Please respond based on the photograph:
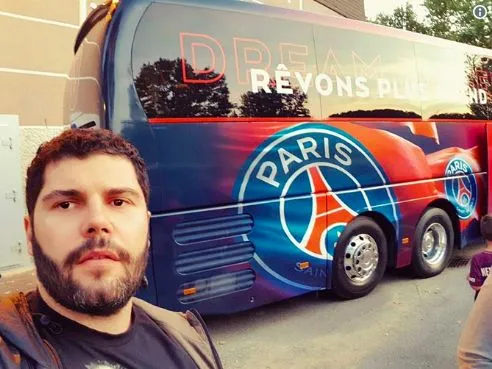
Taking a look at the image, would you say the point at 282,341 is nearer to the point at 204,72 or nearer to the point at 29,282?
the point at 204,72

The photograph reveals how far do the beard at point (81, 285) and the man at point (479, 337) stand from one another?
185 cm

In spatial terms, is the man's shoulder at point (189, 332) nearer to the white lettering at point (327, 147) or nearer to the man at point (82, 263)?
the man at point (82, 263)

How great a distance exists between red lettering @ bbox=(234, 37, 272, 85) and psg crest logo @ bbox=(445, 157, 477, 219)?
337 centimetres

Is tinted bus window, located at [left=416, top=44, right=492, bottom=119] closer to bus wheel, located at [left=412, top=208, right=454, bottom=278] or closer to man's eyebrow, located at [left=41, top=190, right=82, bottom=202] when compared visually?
bus wheel, located at [left=412, top=208, right=454, bottom=278]

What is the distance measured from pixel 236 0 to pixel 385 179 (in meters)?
2.71

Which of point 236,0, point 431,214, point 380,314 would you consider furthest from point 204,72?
point 431,214

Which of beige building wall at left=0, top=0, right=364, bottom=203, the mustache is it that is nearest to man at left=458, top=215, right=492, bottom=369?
the mustache

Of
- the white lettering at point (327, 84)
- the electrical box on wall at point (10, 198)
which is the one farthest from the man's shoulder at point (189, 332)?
the electrical box on wall at point (10, 198)

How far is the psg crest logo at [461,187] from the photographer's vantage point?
22.9 ft

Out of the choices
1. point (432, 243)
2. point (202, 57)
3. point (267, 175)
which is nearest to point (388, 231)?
point (432, 243)

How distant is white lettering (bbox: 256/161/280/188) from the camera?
489 centimetres

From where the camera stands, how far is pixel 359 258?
5.79 metres

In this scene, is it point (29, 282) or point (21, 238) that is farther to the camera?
point (21, 238)

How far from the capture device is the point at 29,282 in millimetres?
6668
